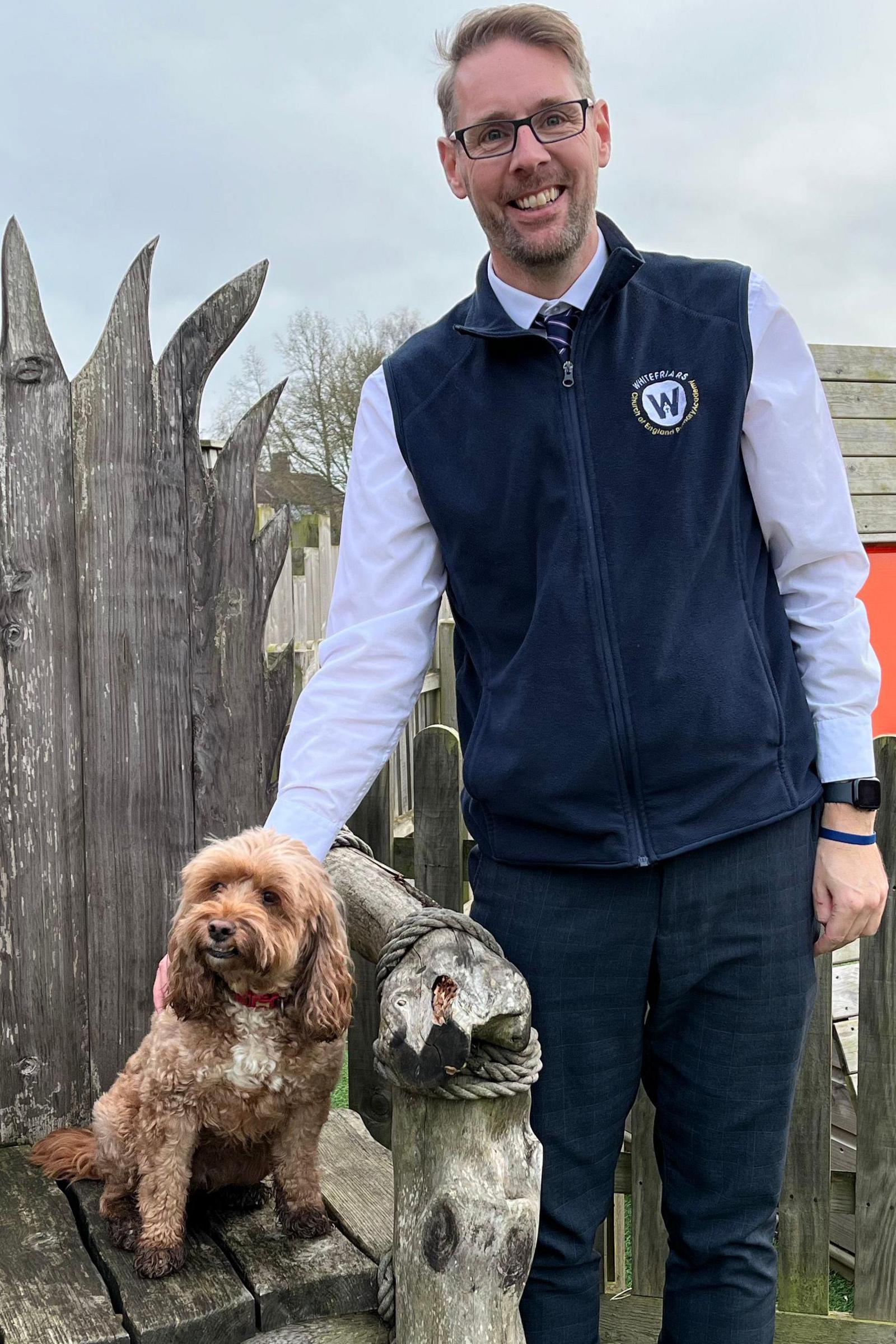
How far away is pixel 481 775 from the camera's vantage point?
2.08m

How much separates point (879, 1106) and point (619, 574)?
65.5 inches

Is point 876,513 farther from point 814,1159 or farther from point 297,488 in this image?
point 297,488

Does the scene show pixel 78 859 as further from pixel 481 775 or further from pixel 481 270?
pixel 481 270

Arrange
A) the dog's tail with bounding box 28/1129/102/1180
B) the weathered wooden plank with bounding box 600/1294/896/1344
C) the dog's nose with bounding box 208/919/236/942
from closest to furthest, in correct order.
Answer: the dog's nose with bounding box 208/919/236/942 < the dog's tail with bounding box 28/1129/102/1180 < the weathered wooden plank with bounding box 600/1294/896/1344

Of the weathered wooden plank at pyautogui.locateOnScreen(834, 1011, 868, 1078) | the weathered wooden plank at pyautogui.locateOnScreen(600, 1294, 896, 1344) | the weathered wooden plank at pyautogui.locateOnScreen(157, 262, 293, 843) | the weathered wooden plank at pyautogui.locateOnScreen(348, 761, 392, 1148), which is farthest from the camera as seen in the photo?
the weathered wooden plank at pyautogui.locateOnScreen(834, 1011, 868, 1078)

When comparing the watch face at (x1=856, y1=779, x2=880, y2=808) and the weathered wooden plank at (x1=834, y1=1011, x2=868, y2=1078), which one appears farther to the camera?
the weathered wooden plank at (x1=834, y1=1011, x2=868, y2=1078)

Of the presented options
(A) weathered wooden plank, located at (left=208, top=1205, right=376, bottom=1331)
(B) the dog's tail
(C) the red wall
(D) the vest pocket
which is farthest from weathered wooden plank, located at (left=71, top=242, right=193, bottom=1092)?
(C) the red wall

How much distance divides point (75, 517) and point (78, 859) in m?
0.80

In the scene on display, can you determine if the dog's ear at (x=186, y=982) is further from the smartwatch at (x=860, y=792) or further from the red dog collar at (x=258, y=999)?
the smartwatch at (x=860, y=792)

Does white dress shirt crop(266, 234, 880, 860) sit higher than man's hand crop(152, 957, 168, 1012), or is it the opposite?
white dress shirt crop(266, 234, 880, 860)

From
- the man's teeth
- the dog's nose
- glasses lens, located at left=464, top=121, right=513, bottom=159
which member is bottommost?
the dog's nose

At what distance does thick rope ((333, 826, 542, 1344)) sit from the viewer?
5.82ft

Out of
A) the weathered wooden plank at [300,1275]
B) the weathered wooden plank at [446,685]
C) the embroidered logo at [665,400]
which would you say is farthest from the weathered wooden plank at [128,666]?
the weathered wooden plank at [446,685]

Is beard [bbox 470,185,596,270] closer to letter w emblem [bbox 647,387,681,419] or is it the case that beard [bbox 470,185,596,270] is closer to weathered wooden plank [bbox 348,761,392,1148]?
letter w emblem [bbox 647,387,681,419]
